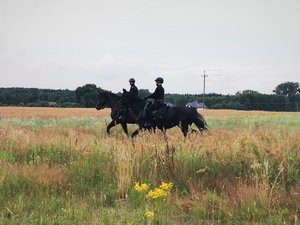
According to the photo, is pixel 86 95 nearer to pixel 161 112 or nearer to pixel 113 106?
pixel 113 106

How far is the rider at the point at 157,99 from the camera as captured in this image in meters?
13.7

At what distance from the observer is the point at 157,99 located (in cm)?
1400

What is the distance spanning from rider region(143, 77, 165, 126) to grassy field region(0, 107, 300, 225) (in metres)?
4.95

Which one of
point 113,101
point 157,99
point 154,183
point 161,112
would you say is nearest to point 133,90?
point 157,99

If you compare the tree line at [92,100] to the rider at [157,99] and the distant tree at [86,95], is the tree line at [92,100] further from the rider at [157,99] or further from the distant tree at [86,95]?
the rider at [157,99]

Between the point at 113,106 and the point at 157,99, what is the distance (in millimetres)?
3446

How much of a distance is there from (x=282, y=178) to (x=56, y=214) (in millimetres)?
3536

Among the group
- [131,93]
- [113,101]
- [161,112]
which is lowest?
[161,112]

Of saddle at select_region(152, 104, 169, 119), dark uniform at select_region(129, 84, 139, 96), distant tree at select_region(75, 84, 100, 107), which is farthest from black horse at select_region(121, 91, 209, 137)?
distant tree at select_region(75, 84, 100, 107)

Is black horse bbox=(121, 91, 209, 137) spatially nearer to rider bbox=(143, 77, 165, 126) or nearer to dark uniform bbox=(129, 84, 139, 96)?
rider bbox=(143, 77, 165, 126)

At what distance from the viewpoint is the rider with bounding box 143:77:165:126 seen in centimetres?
1373

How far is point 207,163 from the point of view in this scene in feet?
23.7

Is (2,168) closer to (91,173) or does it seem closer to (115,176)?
(91,173)

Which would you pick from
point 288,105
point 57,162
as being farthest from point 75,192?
point 288,105
